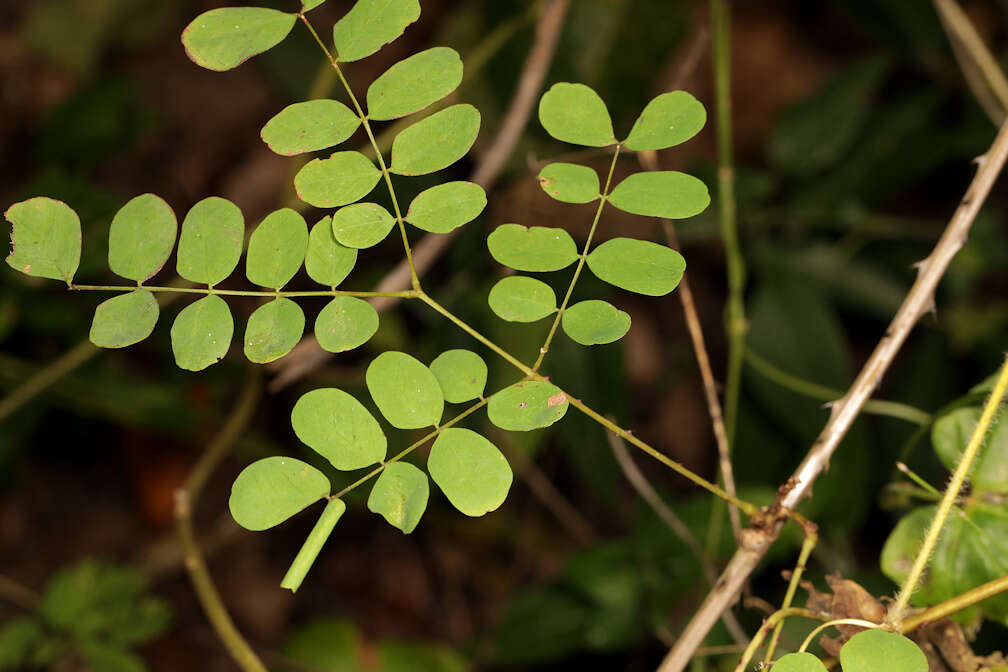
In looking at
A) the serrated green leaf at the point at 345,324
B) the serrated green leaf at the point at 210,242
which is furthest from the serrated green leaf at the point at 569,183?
the serrated green leaf at the point at 210,242

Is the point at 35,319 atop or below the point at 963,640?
below

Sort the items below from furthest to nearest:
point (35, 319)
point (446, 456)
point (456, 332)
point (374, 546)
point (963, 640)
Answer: point (374, 546)
point (456, 332)
point (35, 319)
point (963, 640)
point (446, 456)

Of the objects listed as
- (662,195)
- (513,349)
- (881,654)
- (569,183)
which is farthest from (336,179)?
(513,349)

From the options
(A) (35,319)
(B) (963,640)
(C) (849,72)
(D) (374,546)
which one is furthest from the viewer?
(D) (374,546)

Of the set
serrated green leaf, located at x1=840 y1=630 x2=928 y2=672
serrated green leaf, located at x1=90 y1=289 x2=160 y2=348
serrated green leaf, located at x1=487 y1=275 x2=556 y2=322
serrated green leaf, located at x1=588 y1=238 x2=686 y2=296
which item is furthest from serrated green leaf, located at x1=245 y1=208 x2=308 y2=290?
serrated green leaf, located at x1=840 y1=630 x2=928 y2=672

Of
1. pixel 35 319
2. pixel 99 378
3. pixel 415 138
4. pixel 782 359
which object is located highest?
pixel 415 138

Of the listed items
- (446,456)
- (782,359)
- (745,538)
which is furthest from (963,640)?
(782,359)

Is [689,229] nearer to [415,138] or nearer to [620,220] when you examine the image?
[620,220]

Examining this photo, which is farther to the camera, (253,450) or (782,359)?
(253,450)
